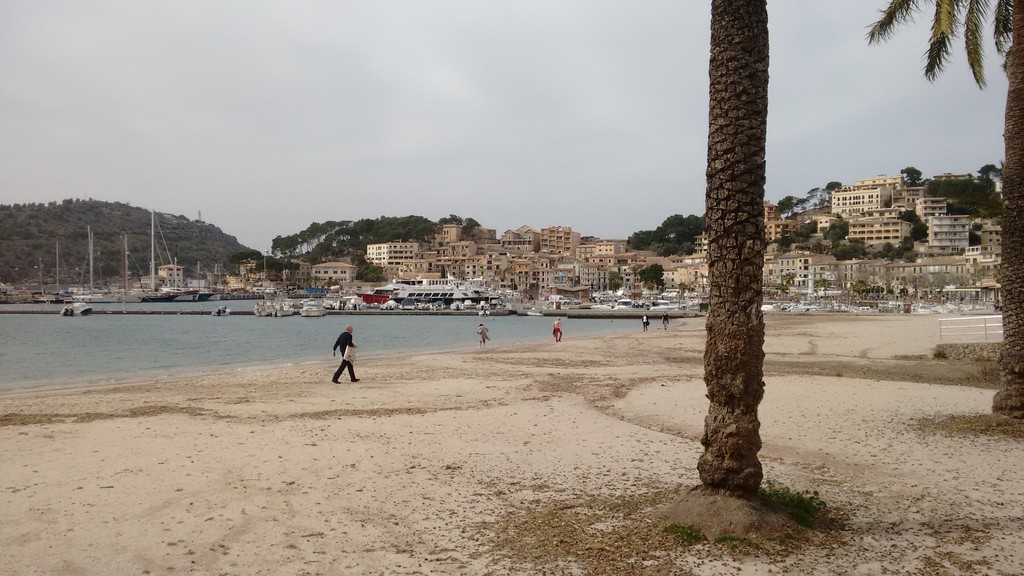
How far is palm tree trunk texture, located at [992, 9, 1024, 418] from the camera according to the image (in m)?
9.05

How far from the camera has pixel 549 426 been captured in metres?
9.95

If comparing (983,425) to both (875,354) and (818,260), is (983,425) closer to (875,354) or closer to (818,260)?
(875,354)

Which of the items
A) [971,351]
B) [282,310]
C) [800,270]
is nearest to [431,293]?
[282,310]

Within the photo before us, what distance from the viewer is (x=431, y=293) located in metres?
91.9

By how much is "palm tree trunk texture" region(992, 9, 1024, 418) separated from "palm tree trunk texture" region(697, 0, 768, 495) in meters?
6.28

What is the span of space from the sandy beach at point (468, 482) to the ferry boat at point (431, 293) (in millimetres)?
77358

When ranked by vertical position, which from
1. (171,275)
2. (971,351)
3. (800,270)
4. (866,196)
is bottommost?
(971,351)

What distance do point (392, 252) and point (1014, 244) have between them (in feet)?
512

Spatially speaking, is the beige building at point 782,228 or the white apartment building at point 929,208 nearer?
the white apartment building at point 929,208

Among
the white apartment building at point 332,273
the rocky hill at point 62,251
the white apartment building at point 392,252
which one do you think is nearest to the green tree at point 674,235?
the white apartment building at point 392,252

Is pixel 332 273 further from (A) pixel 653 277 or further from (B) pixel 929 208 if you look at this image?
(B) pixel 929 208

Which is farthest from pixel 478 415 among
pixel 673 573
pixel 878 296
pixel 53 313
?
pixel 878 296

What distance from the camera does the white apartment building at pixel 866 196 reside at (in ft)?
481

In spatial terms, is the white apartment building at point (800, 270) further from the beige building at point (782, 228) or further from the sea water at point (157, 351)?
the sea water at point (157, 351)
